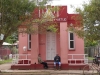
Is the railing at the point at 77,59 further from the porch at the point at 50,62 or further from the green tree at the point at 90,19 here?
the green tree at the point at 90,19

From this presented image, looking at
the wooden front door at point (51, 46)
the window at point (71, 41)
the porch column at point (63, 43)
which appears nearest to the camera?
the porch column at point (63, 43)

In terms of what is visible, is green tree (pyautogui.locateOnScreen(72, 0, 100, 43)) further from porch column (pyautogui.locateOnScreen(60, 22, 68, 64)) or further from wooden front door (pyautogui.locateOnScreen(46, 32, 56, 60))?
wooden front door (pyautogui.locateOnScreen(46, 32, 56, 60))

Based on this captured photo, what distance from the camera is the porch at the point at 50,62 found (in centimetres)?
2005

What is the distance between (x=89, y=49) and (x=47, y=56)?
71.6 feet

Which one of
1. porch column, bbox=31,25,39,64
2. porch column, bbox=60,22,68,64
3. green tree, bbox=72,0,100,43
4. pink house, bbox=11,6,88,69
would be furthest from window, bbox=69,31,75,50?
green tree, bbox=72,0,100,43

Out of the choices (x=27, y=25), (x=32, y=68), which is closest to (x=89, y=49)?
(x=32, y=68)

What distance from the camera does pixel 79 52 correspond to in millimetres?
21703

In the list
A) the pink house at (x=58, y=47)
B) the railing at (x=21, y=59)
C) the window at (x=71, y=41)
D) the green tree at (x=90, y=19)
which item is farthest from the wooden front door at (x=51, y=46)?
the green tree at (x=90, y=19)

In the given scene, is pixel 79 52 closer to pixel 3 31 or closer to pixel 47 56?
pixel 47 56

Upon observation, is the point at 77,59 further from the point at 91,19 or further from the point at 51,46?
the point at 91,19

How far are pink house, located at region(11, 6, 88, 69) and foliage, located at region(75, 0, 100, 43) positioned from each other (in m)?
3.76

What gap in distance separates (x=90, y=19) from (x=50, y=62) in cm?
684

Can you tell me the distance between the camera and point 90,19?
1575 centimetres

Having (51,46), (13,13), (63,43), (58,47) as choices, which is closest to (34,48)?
(51,46)
